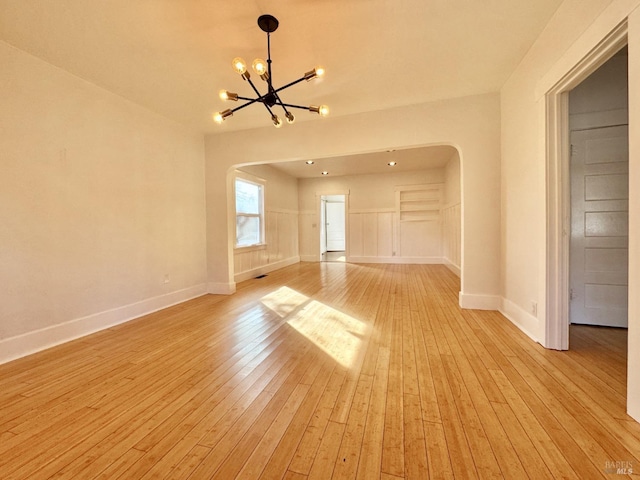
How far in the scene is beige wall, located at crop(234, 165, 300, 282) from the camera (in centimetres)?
543

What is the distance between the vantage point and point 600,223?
254 cm

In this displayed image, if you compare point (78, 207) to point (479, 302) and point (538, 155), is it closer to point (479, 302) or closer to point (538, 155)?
point (538, 155)

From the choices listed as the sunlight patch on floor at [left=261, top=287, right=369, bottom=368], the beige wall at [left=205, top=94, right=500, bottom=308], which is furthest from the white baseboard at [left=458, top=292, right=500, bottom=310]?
the sunlight patch on floor at [left=261, top=287, right=369, bottom=368]

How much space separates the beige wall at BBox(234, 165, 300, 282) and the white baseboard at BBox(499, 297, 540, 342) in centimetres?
426

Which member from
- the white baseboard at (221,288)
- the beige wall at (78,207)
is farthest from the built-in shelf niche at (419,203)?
the beige wall at (78,207)

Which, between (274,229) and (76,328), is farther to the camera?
(274,229)

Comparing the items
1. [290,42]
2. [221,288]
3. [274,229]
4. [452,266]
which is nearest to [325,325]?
[221,288]

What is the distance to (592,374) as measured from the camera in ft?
5.90

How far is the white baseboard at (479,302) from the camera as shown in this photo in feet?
10.4

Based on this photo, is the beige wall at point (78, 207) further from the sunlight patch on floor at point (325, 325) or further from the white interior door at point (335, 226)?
the white interior door at point (335, 226)

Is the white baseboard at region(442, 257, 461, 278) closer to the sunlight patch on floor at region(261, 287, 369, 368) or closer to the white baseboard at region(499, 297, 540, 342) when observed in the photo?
the white baseboard at region(499, 297, 540, 342)

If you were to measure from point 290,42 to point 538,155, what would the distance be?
2.29m

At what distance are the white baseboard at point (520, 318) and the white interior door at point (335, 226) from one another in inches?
346

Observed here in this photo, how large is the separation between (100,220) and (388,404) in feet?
10.7
